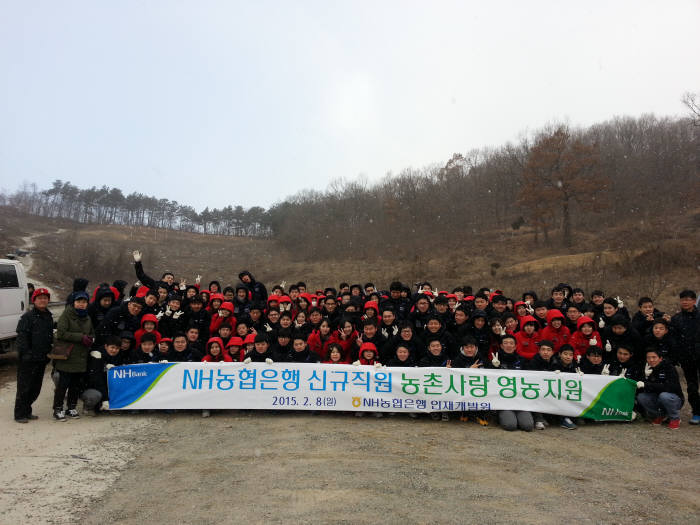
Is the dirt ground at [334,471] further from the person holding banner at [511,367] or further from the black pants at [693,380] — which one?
the black pants at [693,380]

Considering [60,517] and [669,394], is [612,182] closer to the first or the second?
[669,394]

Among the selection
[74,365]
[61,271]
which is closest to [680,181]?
[74,365]

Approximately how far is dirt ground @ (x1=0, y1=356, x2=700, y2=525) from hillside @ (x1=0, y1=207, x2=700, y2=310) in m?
15.1

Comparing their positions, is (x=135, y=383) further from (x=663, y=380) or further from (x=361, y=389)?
(x=663, y=380)

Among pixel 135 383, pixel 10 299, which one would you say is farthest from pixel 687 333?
pixel 10 299

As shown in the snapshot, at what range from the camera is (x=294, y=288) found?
9.84m

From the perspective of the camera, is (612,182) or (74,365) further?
(612,182)

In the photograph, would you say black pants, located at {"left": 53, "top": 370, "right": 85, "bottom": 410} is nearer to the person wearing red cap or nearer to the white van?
the person wearing red cap

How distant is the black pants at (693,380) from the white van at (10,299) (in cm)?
1256

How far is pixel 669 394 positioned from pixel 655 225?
2753 centimetres

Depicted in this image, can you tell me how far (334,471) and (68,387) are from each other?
438 cm

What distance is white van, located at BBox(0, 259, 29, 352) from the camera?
931cm

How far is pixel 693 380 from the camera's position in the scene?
6.59m

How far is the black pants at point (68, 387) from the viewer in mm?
6284
